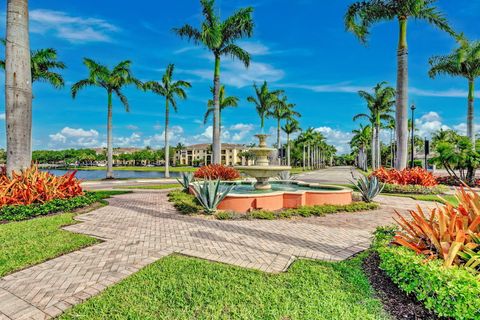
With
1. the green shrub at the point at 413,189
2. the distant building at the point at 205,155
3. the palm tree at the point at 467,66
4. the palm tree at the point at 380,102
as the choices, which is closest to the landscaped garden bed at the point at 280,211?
the green shrub at the point at 413,189

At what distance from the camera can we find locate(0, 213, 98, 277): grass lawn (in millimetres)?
4473

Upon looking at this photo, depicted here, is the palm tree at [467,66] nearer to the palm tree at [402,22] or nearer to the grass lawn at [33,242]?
the palm tree at [402,22]

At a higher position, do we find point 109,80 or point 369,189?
point 109,80

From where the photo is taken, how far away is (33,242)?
536cm

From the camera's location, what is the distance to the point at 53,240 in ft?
18.0

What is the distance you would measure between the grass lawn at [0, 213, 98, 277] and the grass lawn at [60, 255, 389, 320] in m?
2.04

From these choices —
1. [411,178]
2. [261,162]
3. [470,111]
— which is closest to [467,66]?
[470,111]

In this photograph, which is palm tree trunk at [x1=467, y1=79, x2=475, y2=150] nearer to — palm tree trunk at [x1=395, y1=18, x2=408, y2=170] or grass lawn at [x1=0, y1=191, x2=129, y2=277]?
palm tree trunk at [x1=395, y1=18, x2=408, y2=170]

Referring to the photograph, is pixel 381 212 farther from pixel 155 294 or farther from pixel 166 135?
pixel 166 135

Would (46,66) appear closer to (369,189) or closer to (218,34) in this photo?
(218,34)

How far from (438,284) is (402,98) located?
15.5 meters

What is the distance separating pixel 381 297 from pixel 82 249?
513cm

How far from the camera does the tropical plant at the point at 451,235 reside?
312 centimetres

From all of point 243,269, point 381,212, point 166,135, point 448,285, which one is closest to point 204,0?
point 166,135
